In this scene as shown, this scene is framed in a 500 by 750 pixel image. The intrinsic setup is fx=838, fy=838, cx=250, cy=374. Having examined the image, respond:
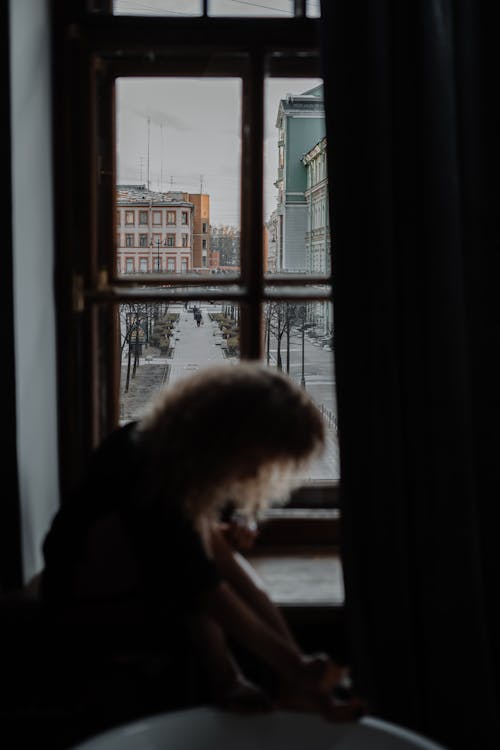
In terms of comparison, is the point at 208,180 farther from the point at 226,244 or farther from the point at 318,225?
the point at 318,225

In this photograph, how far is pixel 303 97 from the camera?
1.79 m

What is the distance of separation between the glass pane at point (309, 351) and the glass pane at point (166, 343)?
82mm

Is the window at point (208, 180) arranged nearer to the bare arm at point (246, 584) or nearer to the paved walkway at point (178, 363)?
the paved walkway at point (178, 363)

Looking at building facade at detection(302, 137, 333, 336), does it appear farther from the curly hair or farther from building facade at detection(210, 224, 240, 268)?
the curly hair

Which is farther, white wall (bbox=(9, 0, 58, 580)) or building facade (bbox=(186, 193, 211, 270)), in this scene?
building facade (bbox=(186, 193, 211, 270))

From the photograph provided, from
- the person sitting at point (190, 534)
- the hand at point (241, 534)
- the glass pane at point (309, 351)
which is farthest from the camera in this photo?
the glass pane at point (309, 351)

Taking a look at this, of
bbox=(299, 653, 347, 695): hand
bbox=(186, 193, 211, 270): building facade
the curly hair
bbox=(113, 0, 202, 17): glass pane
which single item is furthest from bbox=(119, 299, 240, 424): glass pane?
bbox=(299, 653, 347, 695): hand

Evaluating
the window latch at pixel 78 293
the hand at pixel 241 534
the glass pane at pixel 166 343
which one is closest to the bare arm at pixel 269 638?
the hand at pixel 241 534

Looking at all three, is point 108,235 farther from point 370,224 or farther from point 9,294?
point 370,224

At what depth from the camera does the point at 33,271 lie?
163cm

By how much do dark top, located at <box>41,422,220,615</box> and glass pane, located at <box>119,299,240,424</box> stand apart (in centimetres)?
41

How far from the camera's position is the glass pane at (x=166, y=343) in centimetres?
182

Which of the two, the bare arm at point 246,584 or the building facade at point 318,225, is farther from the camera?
the building facade at point 318,225

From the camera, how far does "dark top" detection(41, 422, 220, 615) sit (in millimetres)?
1297
